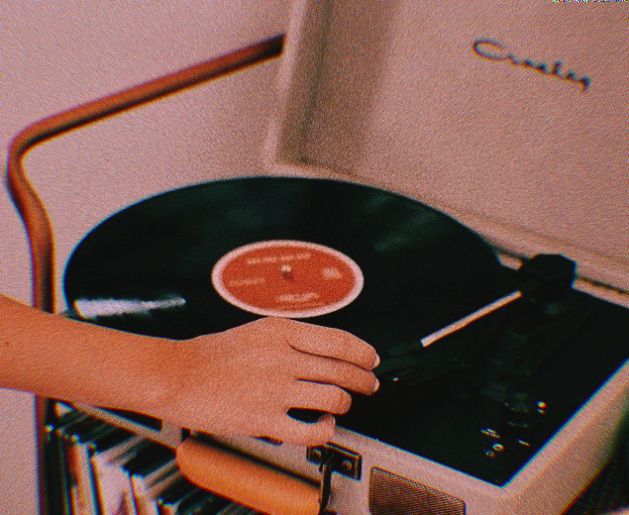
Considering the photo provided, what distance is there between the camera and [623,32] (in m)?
0.78

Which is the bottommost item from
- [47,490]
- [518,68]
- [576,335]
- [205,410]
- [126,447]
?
[47,490]

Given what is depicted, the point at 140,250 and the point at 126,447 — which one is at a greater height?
the point at 140,250

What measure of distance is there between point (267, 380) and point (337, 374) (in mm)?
56

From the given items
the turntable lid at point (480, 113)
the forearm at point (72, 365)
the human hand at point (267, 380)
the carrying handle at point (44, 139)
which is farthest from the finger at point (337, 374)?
the carrying handle at point (44, 139)

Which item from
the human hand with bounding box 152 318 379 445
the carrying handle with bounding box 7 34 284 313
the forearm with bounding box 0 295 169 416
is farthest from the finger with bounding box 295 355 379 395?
the carrying handle with bounding box 7 34 284 313

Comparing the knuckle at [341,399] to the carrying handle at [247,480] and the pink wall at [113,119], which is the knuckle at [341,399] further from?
the pink wall at [113,119]

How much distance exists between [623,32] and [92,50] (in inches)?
26.6

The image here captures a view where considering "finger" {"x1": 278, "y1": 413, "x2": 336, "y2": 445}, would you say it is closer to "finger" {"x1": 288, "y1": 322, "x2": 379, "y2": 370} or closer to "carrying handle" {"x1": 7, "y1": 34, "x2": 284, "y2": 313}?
"finger" {"x1": 288, "y1": 322, "x2": 379, "y2": 370}

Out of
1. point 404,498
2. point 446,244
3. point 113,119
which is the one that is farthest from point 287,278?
point 113,119

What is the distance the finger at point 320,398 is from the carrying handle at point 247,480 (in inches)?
3.2

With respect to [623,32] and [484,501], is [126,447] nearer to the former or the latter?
[484,501]

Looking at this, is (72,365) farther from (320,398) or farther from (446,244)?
(446,244)

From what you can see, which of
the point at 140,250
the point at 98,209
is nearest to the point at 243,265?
the point at 140,250

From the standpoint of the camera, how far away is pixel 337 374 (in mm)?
568
